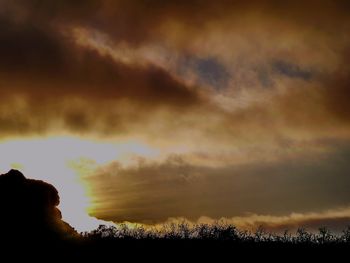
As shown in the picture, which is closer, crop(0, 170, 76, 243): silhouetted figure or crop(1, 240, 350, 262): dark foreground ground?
crop(1, 240, 350, 262): dark foreground ground

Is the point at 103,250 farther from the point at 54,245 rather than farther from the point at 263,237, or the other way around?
the point at 263,237

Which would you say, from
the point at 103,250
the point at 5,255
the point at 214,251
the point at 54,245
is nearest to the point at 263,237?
the point at 214,251

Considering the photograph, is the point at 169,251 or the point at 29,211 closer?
the point at 169,251

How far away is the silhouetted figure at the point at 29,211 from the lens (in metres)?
23.4

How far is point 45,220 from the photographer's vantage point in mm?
26453

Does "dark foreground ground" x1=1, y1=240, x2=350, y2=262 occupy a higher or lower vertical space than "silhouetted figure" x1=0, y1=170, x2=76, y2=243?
lower

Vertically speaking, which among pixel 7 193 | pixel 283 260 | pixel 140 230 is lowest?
pixel 283 260

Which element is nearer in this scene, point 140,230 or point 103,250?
point 103,250

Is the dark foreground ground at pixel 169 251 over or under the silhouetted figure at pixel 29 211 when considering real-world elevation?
under

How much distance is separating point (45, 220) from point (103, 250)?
772cm

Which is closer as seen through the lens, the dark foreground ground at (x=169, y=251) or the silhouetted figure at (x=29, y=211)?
the dark foreground ground at (x=169, y=251)

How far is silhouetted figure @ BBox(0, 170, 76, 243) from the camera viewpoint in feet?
76.8

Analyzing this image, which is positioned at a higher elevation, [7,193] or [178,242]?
[7,193]

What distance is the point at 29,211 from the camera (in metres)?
26.8
